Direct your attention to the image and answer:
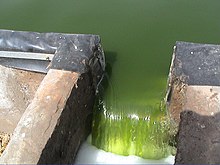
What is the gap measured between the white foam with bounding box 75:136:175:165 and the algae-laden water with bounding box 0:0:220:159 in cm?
6

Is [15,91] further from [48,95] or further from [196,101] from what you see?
[196,101]

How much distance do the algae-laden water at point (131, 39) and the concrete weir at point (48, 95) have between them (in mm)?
277

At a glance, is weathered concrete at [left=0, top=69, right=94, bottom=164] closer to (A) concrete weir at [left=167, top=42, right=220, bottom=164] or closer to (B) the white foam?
(B) the white foam

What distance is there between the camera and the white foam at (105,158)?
3.20m

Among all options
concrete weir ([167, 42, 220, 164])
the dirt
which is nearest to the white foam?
concrete weir ([167, 42, 220, 164])

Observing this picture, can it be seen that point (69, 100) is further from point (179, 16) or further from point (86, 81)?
point (179, 16)

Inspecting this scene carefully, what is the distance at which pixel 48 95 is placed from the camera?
2756mm

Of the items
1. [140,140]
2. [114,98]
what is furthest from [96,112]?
[140,140]

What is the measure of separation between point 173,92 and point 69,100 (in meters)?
0.86

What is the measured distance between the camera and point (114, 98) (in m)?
3.62

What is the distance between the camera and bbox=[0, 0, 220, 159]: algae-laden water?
3.35 m

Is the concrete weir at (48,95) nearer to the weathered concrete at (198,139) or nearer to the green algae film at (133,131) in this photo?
the green algae film at (133,131)

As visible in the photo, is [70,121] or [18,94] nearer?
[70,121]

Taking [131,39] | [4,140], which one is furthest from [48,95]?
[131,39]
